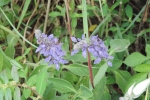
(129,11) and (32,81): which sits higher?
(129,11)

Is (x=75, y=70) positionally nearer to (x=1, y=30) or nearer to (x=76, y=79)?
(x=76, y=79)

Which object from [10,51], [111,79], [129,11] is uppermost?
[129,11]

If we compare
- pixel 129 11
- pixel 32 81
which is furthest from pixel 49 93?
pixel 129 11

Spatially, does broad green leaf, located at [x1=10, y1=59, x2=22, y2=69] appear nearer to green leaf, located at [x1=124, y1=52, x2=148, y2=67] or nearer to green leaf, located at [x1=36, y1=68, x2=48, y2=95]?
green leaf, located at [x1=36, y1=68, x2=48, y2=95]

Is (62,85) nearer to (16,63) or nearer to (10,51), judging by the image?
(16,63)

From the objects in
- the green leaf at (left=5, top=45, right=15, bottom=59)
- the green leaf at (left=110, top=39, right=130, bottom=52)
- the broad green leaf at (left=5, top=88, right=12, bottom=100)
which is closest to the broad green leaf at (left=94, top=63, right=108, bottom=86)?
the green leaf at (left=110, top=39, right=130, bottom=52)

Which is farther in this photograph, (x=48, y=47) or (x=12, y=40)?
(x=12, y=40)

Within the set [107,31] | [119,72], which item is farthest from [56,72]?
[107,31]

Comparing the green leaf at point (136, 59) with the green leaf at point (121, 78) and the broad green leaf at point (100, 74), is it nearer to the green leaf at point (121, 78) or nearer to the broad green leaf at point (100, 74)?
the green leaf at point (121, 78)

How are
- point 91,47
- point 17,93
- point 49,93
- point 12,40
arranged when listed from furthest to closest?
point 12,40, point 49,93, point 17,93, point 91,47
